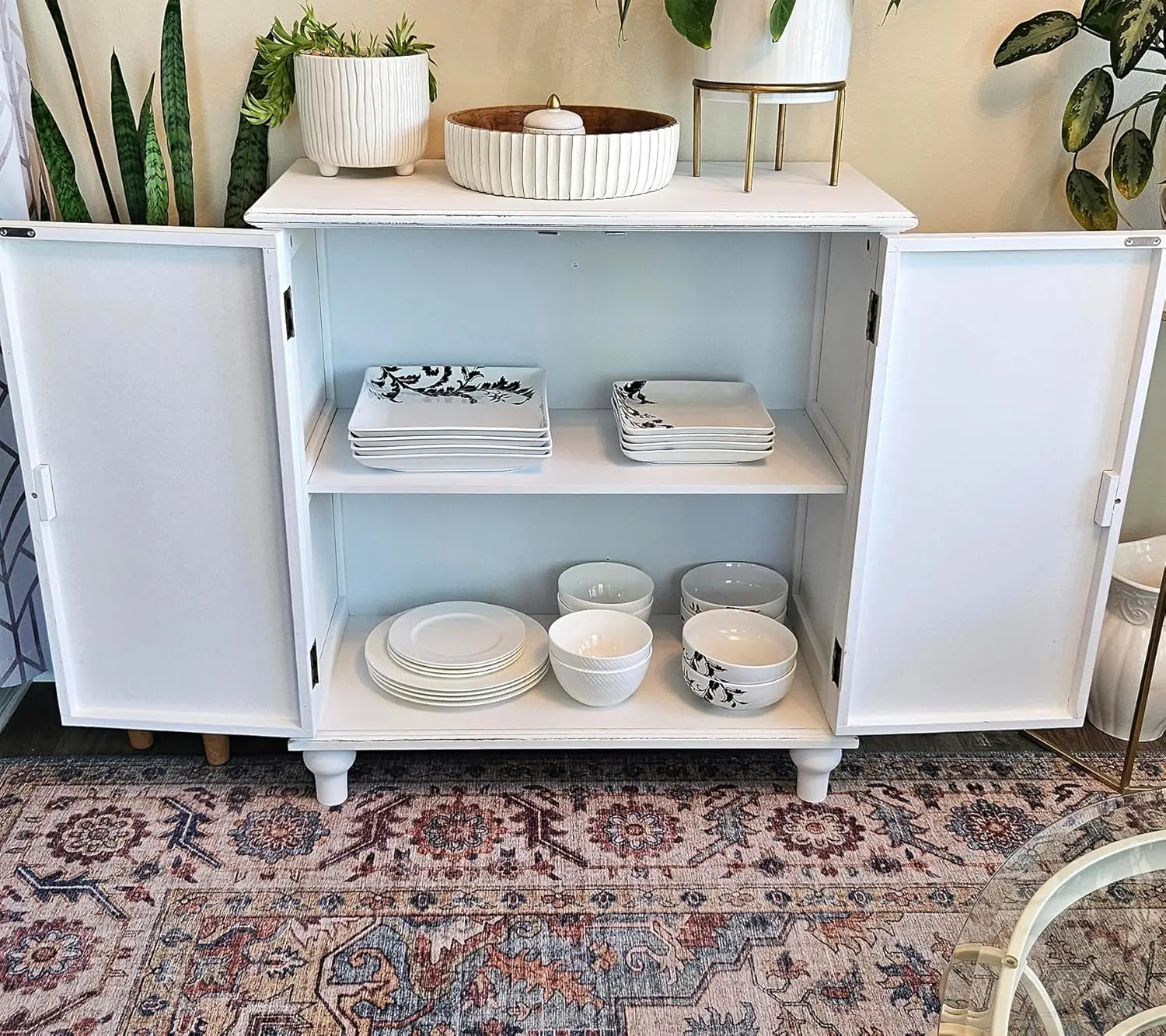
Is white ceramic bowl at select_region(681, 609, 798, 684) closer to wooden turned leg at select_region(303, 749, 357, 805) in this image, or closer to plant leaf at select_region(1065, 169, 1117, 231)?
wooden turned leg at select_region(303, 749, 357, 805)

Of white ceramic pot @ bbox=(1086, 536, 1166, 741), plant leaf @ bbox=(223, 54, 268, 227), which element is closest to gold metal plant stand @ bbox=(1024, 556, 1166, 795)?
white ceramic pot @ bbox=(1086, 536, 1166, 741)

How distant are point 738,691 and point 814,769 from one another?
7.2 inches

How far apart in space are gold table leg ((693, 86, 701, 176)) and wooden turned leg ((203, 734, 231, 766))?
1.19m

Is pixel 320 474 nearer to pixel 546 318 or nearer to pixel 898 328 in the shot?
pixel 546 318

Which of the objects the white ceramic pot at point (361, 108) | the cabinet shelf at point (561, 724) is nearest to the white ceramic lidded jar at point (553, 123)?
the white ceramic pot at point (361, 108)

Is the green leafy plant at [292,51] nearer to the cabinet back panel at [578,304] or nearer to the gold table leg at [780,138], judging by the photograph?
the cabinet back panel at [578,304]

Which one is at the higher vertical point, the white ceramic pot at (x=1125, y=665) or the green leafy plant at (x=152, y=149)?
the green leafy plant at (x=152, y=149)

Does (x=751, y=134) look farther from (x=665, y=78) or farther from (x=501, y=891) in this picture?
(x=501, y=891)

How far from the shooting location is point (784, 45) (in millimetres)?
1803

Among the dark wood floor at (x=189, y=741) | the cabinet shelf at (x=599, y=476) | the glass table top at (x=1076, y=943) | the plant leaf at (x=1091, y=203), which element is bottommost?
the dark wood floor at (x=189, y=741)

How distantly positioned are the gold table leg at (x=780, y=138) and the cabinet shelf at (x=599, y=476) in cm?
45

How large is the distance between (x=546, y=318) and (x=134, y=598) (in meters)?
0.80

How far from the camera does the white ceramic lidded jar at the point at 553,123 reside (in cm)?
179

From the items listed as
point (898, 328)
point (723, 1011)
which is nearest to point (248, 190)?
point (898, 328)
